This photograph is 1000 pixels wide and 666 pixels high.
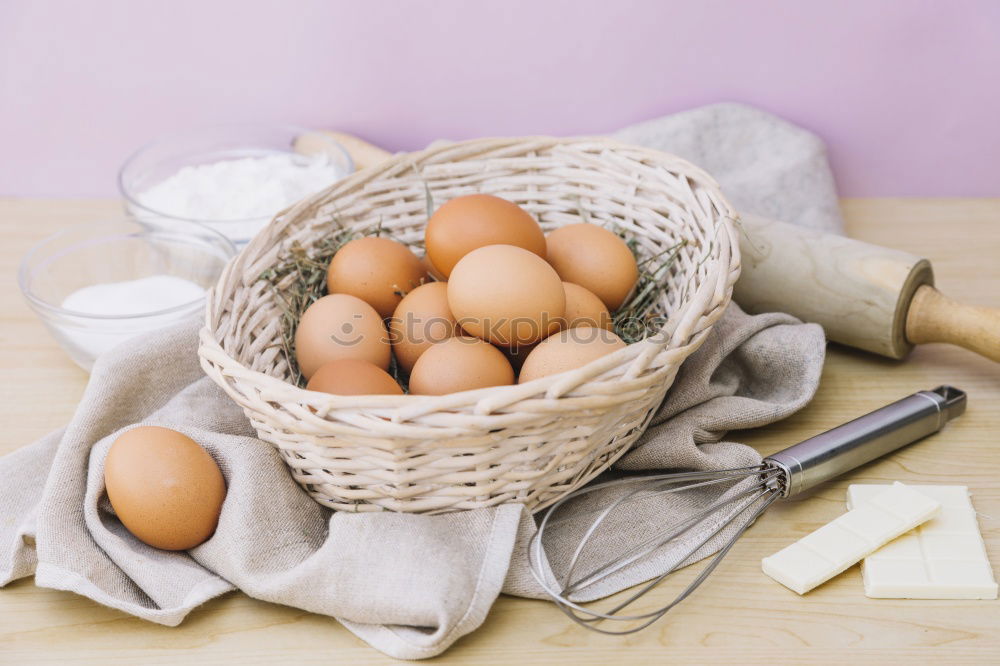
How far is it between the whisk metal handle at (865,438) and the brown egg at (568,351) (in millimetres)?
172

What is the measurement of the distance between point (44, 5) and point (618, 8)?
74 cm

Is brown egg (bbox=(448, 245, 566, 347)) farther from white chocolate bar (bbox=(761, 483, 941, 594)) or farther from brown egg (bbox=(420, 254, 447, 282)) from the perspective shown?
white chocolate bar (bbox=(761, 483, 941, 594))

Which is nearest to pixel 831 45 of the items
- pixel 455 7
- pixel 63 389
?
pixel 455 7

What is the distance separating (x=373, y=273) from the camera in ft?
2.80

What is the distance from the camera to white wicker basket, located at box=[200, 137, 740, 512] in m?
0.63

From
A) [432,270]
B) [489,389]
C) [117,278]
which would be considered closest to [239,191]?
[117,278]

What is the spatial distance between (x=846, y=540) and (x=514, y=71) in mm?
768

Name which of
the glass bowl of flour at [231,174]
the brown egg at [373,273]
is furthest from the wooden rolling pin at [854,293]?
the glass bowl of flour at [231,174]

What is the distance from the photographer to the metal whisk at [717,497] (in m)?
0.69

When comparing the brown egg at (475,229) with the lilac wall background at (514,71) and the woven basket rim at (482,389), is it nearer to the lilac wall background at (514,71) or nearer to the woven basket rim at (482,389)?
the woven basket rim at (482,389)

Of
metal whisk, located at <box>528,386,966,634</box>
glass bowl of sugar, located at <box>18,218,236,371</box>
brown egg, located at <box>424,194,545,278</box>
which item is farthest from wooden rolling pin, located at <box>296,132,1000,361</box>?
glass bowl of sugar, located at <box>18,218,236,371</box>

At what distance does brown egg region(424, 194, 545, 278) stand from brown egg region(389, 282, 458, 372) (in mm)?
37

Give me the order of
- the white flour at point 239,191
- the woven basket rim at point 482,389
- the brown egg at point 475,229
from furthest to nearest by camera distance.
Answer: the white flour at point 239,191 → the brown egg at point 475,229 → the woven basket rim at point 482,389

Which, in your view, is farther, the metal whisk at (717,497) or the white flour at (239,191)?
the white flour at (239,191)
